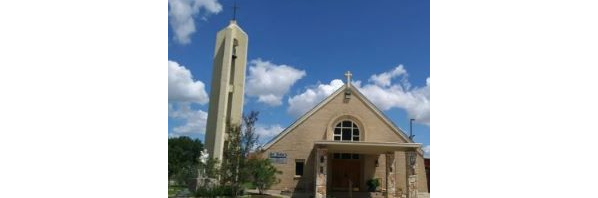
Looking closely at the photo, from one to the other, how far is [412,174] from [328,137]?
4.62m

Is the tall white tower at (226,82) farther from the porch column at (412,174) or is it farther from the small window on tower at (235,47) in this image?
the porch column at (412,174)

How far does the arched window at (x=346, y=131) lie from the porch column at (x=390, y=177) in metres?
2.26

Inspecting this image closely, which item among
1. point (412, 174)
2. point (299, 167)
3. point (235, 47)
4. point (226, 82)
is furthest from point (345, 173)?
point (235, 47)

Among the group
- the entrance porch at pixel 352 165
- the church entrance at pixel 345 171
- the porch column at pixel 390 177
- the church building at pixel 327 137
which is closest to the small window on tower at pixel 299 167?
the church building at pixel 327 137

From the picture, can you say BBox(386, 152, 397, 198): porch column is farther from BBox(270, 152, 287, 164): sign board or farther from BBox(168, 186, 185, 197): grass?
BBox(168, 186, 185, 197): grass

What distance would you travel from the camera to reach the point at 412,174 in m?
21.1

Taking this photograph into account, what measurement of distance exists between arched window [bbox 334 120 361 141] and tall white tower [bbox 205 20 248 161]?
514cm

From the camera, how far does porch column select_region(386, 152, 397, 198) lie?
70.3 ft

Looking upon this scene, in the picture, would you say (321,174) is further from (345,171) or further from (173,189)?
(173,189)

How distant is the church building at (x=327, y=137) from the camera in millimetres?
22047
